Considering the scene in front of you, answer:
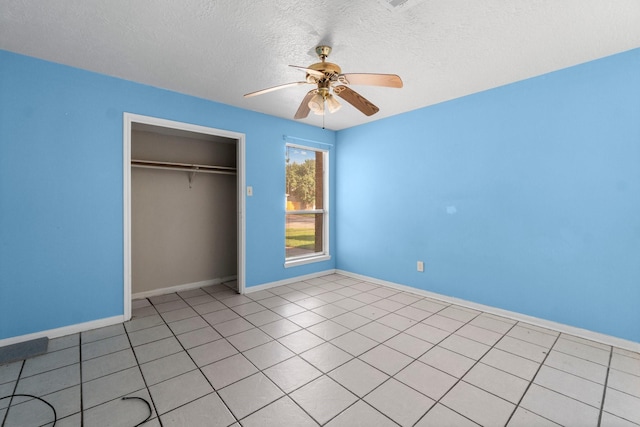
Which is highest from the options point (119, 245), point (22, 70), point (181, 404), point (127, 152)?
point (22, 70)

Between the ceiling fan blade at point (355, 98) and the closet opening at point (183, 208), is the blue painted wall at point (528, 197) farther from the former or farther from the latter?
the closet opening at point (183, 208)

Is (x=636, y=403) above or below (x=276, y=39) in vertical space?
below

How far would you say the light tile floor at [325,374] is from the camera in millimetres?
1648

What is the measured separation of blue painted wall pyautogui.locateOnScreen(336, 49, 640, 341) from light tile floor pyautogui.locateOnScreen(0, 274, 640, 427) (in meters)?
0.40

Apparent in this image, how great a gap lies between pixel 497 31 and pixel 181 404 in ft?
11.3

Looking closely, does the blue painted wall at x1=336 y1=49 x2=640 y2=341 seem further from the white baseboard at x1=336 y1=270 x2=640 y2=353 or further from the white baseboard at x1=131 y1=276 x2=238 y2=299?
the white baseboard at x1=131 y1=276 x2=238 y2=299

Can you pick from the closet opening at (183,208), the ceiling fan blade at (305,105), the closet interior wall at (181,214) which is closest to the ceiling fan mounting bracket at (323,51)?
the ceiling fan blade at (305,105)

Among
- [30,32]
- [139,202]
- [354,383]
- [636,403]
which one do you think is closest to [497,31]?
[636,403]

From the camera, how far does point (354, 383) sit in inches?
76.4

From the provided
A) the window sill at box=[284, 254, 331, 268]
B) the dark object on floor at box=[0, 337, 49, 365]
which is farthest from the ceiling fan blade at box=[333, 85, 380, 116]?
the dark object on floor at box=[0, 337, 49, 365]

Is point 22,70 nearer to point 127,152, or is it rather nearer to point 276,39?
point 127,152

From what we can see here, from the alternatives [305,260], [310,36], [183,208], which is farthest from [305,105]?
[305,260]

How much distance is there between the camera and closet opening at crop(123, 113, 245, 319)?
3654mm

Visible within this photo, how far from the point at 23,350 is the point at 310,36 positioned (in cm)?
348
